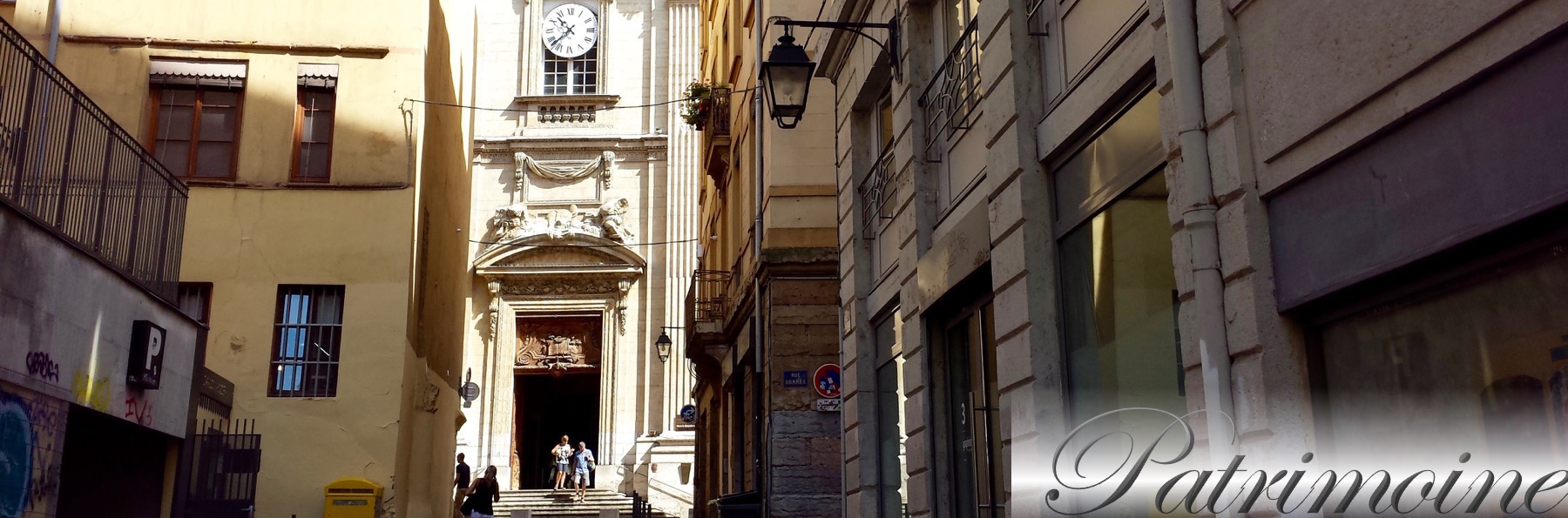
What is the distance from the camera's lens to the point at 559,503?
98.7ft

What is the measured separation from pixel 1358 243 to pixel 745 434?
16.6m

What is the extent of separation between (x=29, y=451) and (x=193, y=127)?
37.4 ft

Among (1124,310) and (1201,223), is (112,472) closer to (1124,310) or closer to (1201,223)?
(1124,310)

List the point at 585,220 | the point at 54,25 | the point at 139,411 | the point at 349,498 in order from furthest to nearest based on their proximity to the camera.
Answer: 1. the point at 585,220
2. the point at 54,25
3. the point at 349,498
4. the point at 139,411

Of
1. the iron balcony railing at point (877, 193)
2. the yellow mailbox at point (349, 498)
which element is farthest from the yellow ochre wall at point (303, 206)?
the iron balcony railing at point (877, 193)

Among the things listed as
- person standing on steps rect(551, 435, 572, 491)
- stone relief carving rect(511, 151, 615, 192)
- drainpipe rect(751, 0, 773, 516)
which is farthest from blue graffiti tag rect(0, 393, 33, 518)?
stone relief carving rect(511, 151, 615, 192)

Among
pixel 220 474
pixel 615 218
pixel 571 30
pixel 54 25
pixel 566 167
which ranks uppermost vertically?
pixel 571 30

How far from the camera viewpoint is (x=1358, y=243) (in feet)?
16.0

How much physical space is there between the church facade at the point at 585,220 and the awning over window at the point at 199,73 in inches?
617

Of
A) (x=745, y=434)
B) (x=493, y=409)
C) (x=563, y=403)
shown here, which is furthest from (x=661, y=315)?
(x=745, y=434)

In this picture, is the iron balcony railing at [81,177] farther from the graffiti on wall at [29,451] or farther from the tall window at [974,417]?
the tall window at [974,417]

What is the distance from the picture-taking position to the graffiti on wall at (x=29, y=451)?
833cm

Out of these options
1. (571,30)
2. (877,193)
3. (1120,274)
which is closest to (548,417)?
(571,30)

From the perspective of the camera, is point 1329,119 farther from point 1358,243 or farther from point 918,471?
point 918,471
